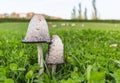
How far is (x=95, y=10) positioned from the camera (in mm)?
19141

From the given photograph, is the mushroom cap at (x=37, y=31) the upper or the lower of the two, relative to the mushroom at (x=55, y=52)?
upper

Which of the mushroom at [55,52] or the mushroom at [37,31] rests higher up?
the mushroom at [37,31]

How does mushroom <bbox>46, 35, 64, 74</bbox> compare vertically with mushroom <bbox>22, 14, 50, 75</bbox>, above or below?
below

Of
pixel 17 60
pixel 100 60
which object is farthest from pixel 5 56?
pixel 100 60

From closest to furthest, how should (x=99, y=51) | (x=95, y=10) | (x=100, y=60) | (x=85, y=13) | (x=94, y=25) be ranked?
(x=100, y=60)
(x=99, y=51)
(x=94, y=25)
(x=95, y=10)
(x=85, y=13)

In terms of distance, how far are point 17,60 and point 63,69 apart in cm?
45

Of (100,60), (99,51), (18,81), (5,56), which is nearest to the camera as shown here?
(18,81)

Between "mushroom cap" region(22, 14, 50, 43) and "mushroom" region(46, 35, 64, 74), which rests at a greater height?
"mushroom cap" region(22, 14, 50, 43)

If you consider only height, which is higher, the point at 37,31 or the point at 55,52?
the point at 37,31

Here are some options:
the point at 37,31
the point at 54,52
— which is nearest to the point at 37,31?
the point at 37,31

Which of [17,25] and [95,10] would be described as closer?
[17,25]

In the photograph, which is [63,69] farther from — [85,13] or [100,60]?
[85,13]

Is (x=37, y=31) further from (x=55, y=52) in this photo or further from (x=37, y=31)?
(x=55, y=52)

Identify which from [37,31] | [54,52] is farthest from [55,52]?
[37,31]
